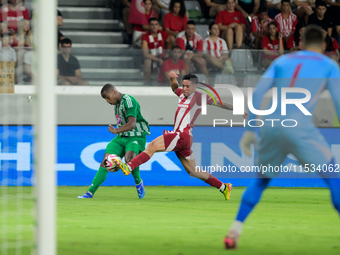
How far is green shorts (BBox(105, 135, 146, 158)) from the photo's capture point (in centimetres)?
790

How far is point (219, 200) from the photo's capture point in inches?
319

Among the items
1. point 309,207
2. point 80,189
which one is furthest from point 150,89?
point 309,207

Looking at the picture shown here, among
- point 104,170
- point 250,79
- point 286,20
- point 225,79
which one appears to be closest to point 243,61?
point 250,79

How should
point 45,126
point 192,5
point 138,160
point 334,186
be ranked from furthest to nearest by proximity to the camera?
point 192,5 → point 138,160 → point 334,186 → point 45,126

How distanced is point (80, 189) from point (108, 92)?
2833mm

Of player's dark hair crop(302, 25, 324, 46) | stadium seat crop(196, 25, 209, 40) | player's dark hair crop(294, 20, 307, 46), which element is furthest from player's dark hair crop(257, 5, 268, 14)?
player's dark hair crop(302, 25, 324, 46)

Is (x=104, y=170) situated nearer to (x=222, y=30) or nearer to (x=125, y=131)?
(x=125, y=131)

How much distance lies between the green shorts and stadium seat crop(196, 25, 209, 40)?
433 centimetres

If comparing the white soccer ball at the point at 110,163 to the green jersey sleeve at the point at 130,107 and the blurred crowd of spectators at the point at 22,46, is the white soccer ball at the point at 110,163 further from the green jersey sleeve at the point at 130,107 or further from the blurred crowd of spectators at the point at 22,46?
the blurred crowd of spectators at the point at 22,46

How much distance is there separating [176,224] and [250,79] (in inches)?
232

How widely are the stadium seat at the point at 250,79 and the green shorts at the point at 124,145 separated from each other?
11.1 feet

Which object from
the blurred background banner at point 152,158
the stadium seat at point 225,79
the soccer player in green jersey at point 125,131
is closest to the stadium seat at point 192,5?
the stadium seat at point 225,79

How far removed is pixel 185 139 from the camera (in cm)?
789

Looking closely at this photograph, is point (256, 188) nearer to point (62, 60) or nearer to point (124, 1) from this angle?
point (62, 60)
